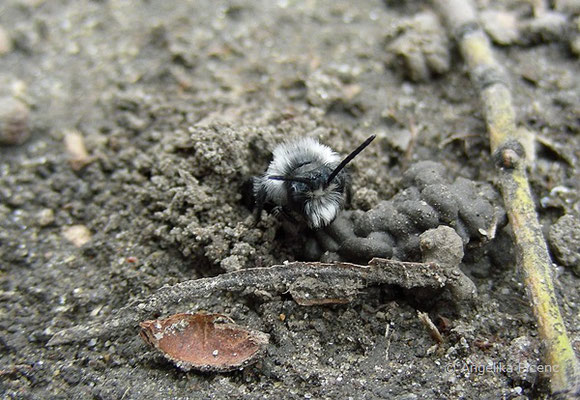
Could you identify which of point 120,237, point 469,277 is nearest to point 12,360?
point 120,237

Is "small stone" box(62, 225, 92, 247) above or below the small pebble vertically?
below

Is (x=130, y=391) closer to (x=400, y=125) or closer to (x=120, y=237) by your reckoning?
(x=120, y=237)

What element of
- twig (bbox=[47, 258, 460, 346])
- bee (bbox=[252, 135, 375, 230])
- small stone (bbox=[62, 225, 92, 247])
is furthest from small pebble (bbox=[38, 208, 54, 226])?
bee (bbox=[252, 135, 375, 230])

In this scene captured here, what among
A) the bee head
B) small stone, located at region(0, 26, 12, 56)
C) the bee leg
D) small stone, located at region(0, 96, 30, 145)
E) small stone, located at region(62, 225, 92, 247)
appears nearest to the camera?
the bee head

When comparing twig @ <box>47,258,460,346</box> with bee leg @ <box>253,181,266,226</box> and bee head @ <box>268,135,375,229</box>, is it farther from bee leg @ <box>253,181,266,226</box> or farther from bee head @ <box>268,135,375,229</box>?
bee leg @ <box>253,181,266,226</box>

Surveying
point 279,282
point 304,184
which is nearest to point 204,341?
point 279,282

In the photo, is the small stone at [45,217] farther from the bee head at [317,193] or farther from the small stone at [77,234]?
the bee head at [317,193]

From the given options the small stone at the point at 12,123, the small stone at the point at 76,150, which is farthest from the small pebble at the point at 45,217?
the small stone at the point at 12,123
